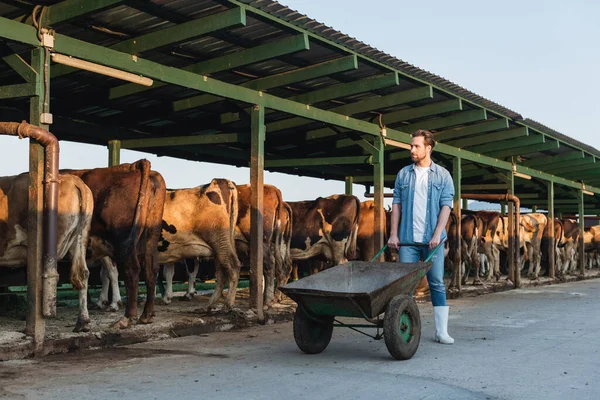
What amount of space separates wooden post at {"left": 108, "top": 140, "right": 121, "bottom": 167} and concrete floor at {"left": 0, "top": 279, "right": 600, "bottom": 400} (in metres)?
5.98

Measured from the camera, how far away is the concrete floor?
566cm

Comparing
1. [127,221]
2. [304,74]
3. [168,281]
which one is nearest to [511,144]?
[304,74]

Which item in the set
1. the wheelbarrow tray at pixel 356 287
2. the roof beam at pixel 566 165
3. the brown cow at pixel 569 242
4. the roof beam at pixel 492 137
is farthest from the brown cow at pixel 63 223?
the brown cow at pixel 569 242

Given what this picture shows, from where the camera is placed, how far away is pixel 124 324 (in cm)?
910

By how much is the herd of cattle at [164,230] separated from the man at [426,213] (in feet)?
11.6

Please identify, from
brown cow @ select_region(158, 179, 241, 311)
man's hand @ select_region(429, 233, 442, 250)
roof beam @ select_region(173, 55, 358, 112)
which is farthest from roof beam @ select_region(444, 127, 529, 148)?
man's hand @ select_region(429, 233, 442, 250)

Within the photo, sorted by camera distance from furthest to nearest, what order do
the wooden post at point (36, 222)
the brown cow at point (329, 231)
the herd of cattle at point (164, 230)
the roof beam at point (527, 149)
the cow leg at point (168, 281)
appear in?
the roof beam at point (527, 149), the brown cow at point (329, 231), the cow leg at point (168, 281), the herd of cattle at point (164, 230), the wooden post at point (36, 222)

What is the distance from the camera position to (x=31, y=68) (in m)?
7.84

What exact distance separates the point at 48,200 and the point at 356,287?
3.32m

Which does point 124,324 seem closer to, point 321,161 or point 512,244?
point 321,161

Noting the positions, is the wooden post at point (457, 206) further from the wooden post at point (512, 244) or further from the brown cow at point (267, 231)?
the brown cow at point (267, 231)

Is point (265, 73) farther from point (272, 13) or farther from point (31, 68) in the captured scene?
point (31, 68)

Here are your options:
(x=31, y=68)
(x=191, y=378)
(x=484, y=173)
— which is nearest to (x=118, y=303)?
(x=31, y=68)

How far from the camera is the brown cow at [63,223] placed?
352 inches
